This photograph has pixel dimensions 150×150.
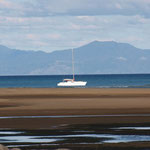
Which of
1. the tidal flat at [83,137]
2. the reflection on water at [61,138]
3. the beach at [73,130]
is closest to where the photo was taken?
the tidal flat at [83,137]

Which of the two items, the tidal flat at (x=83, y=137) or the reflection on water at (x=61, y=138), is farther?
the reflection on water at (x=61, y=138)

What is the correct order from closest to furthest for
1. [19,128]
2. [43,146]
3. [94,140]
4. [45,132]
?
[43,146], [94,140], [45,132], [19,128]

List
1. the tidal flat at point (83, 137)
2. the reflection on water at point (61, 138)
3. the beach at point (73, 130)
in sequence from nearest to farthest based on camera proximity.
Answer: the tidal flat at point (83, 137) → the beach at point (73, 130) → the reflection on water at point (61, 138)

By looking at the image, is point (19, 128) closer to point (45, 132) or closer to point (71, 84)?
point (45, 132)

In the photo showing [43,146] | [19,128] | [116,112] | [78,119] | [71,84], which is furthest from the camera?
[71,84]

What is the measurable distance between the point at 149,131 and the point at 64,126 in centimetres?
593

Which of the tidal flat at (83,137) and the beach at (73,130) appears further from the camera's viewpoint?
the beach at (73,130)

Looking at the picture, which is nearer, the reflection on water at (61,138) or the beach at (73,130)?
the beach at (73,130)

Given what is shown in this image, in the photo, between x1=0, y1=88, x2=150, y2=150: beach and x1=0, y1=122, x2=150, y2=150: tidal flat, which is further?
x1=0, y1=88, x2=150, y2=150: beach

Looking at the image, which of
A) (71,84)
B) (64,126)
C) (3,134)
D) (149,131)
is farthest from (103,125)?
(71,84)

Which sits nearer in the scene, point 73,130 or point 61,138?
point 61,138

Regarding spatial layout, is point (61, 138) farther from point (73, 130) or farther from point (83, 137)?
point (73, 130)

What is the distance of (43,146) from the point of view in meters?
27.1

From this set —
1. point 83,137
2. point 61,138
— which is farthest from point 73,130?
point 61,138
